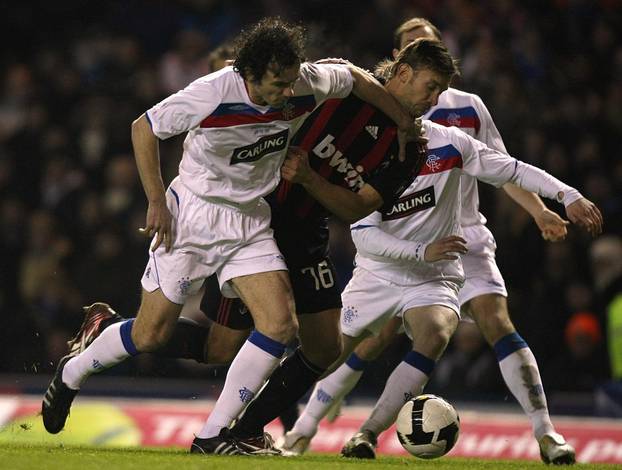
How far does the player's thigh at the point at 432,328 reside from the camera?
20.7ft

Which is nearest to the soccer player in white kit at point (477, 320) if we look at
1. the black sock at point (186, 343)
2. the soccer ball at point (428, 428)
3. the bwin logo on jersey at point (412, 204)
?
the soccer ball at point (428, 428)

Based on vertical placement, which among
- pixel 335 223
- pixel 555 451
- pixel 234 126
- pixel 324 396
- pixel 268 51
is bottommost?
pixel 335 223

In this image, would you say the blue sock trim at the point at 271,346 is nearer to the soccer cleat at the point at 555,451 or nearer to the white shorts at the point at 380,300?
the white shorts at the point at 380,300

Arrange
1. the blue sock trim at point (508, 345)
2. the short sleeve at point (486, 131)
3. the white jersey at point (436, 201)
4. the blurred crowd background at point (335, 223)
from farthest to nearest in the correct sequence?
1. the blurred crowd background at point (335, 223)
2. the short sleeve at point (486, 131)
3. the blue sock trim at point (508, 345)
4. the white jersey at point (436, 201)

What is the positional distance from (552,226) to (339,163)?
1076 mm

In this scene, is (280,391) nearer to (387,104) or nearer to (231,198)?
(231,198)

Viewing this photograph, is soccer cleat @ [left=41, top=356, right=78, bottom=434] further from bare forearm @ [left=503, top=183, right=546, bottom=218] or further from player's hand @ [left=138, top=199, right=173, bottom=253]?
bare forearm @ [left=503, top=183, right=546, bottom=218]

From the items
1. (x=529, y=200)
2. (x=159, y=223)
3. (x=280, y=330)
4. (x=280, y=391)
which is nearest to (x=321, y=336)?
(x=280, y=391)

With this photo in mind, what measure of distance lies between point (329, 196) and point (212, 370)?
15.5ft

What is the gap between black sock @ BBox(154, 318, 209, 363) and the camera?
254 inches

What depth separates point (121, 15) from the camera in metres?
13.1

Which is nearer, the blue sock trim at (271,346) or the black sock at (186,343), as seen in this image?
the blue sock trim at (271,346)

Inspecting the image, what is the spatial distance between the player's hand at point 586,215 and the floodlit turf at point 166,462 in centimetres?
105

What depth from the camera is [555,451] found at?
6.21 meters
